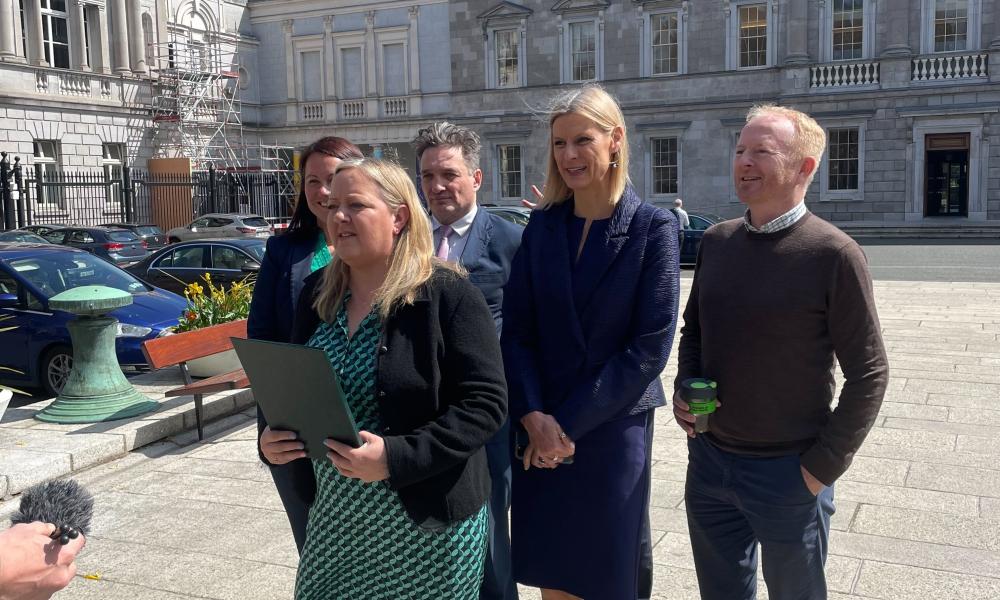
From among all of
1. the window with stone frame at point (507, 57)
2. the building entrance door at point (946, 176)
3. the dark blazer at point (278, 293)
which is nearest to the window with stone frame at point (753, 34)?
the building entrance door at point (946, 176)

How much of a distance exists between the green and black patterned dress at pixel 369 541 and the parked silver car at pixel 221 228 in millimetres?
A: 23111

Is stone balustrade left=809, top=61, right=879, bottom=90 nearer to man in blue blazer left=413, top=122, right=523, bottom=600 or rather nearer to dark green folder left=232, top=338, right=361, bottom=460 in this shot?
man in blue blazer left=413, top=122, right=523, bottom=600

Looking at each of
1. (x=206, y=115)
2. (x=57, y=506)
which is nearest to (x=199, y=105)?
(x=206, y=115)

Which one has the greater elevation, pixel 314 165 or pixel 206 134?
pixel 206 134

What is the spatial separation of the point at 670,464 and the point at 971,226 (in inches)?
1092

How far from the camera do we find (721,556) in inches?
129

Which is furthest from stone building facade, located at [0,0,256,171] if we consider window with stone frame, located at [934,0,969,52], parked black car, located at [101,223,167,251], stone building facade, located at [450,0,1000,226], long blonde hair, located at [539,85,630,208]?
long blonde hair, located at [539,85,630,208]

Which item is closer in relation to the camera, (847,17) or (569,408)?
(569,408)

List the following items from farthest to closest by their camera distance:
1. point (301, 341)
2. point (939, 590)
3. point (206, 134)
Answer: point (206, 134)
point (939, 590)
point (301, 341)

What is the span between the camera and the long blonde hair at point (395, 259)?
274 cm

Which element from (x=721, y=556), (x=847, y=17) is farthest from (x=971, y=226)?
(x=721, y=556)

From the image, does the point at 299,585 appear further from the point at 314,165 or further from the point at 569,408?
the point at 314,165

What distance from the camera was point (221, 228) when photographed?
25906 mm

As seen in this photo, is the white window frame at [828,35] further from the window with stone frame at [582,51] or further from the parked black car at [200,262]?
the parked black car at [200,262]
